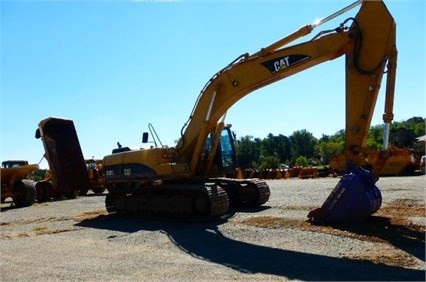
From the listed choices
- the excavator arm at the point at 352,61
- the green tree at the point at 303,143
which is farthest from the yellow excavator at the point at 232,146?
the green tree at the point at 303,143

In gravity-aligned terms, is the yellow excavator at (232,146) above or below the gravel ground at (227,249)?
above

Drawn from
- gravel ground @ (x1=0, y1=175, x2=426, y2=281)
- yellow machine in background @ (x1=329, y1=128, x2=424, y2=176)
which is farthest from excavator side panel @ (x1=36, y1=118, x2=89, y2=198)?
yellow machine in background @ (x1=329, y1=128, x2=424, y2=176)

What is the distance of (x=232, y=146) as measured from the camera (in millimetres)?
13211

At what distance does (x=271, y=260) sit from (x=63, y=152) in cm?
1370

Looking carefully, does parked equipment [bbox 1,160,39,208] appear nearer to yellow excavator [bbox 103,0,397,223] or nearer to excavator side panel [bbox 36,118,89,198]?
excavator side panel [bbox 36,118,89,198]

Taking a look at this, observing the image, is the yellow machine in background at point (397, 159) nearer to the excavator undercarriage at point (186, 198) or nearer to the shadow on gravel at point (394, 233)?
the shadow on gravel at point (394, 233)

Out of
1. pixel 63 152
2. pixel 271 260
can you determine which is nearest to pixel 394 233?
pixel 271 260

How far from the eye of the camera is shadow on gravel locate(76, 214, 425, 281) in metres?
5.56

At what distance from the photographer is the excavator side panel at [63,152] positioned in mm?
17703

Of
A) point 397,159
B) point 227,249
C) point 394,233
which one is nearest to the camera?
point 227,249

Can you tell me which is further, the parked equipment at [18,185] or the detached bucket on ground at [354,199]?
the parked equipment at [18,185]

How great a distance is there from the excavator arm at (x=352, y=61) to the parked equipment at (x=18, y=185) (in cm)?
1149

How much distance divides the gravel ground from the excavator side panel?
6.46 meters

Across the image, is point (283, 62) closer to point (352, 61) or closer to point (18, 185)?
point (352, 61)
